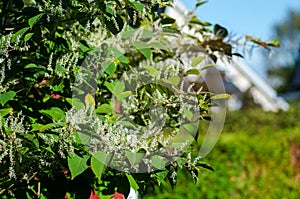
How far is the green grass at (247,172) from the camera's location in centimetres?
559

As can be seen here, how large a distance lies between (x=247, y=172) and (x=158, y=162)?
4665 millimetres

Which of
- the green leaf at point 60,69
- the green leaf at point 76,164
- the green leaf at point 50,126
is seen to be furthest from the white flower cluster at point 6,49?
the green leaf at point 76,164

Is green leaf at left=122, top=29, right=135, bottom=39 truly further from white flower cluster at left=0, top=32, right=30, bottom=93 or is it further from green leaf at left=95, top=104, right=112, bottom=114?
white flower cluster at left=0, top=32, right=30, bottom=93

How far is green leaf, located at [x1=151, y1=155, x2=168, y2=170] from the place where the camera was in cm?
158

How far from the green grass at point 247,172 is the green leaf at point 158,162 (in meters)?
3.73

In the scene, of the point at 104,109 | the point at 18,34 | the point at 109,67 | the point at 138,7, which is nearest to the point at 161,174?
the point at 104,109

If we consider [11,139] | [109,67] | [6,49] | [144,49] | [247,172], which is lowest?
[11,139]

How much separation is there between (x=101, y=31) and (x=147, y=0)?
47cm

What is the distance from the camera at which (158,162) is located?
159 centimetres

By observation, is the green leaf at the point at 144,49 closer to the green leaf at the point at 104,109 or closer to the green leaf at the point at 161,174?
the green leaf at the point at 104,109

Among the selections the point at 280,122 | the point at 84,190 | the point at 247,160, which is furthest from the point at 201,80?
the point at 280,122

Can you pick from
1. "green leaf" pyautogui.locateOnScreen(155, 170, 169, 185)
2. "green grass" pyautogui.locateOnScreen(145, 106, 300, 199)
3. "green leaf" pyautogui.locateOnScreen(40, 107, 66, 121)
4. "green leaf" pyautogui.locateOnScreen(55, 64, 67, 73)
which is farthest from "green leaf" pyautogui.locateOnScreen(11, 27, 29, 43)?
"green grass" pyautogui.locateOnScreen(145, 106, 300, 199)

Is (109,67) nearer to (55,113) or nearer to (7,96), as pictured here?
(55,113)

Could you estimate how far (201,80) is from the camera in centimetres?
233
